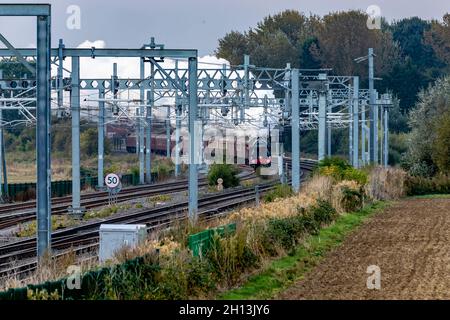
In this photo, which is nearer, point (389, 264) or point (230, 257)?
point (230, 257)

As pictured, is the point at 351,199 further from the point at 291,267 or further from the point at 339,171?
the point at 291,267

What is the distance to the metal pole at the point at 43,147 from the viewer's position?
22.8 meters

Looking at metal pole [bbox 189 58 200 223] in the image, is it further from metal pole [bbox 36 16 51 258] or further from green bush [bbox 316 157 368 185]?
green bush [bbox 316 157 368 185]

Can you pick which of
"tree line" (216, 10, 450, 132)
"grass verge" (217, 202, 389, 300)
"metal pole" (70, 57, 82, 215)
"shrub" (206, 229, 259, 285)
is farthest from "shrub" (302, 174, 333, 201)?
"tree line" (216, 10, 450, 132)

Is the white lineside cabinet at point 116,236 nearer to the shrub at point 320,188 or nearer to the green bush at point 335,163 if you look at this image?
the shrub at point 320,188

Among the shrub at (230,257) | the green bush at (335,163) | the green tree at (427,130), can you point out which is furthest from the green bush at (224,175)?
the shrub at (230,257)

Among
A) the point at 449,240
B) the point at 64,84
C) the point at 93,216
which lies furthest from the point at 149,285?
the point at 64,84

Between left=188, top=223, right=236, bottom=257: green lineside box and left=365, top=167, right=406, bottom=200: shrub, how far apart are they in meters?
27.8

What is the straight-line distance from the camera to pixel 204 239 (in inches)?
877

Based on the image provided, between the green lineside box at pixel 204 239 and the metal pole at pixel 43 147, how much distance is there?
2.95m

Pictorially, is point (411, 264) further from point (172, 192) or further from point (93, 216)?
point (172, 192)

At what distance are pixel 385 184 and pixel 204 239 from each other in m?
36.7

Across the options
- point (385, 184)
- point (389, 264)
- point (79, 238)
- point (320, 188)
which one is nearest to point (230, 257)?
point (389, 264)

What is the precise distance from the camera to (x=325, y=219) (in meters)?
35.9
